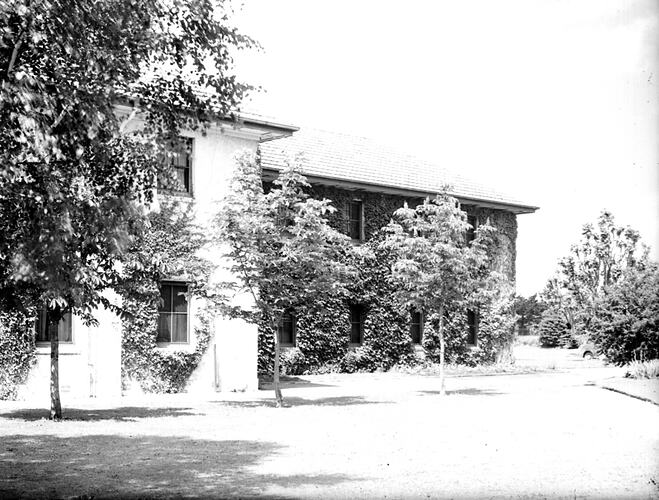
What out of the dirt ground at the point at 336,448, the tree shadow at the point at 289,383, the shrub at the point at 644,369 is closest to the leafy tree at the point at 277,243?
the dirt ground at the point at 336,448

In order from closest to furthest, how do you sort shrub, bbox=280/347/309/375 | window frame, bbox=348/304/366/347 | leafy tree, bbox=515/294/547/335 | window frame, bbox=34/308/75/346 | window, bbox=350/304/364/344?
window frame, bbox=34/308/75/346 < shrub, bbox=280/347/309/375 < window frame, bbox=348/304/366/347 < window, bbox=350/304/364/344 < leafy tree, bbox=515/294/547/335

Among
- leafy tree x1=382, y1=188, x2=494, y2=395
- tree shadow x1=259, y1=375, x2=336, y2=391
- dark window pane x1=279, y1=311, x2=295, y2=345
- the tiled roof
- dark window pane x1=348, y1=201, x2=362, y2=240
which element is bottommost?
tree shadow x1=259, y1=375, x2=336, y2=391

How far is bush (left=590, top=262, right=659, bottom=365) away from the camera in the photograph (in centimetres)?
2631

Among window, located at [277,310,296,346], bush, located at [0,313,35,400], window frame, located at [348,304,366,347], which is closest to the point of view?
bush, located at [0,313,35,400]

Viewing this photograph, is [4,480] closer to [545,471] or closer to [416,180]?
[545,471]

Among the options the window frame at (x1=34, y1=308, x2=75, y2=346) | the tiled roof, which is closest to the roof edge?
the tiled roof

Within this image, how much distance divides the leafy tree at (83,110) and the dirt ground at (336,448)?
2653mm

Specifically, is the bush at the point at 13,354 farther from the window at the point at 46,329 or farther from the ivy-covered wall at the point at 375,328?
the ivy-covered wall at the point at 375,328

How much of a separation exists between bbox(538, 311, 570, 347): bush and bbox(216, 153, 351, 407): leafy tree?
145 ft

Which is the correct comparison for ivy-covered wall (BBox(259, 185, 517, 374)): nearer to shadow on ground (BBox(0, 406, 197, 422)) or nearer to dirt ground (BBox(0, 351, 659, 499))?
dirt ground (BBox(0, 351, 659, 499))

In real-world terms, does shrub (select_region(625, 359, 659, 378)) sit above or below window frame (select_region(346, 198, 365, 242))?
below

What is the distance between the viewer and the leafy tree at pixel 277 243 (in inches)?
715

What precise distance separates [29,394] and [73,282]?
544 inches

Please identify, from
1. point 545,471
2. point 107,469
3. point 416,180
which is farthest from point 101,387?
point 416,180
